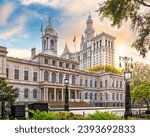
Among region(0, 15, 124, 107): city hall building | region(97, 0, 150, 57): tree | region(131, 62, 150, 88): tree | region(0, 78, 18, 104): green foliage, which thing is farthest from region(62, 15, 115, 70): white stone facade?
region(131, 62, 150, 88): tree

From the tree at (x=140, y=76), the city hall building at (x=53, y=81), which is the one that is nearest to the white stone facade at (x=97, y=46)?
the city hall building at (x=53, y=81)

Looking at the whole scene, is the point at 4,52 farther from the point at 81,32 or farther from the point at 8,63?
the point at 81,32

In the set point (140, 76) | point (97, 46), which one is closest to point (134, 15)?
point (97, 46)

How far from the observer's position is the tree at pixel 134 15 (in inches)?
409

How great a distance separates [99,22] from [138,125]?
20.2 ft

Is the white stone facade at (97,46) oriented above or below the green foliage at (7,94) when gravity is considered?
above

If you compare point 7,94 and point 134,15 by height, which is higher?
point 134,15

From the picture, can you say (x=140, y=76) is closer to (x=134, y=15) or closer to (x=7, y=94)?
(x=7, y=94)

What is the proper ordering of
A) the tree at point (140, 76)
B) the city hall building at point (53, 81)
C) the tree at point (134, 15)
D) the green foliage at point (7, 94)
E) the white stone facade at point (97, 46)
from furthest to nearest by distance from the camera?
the city hall building at point (53, 81)
the tree at point (140, 76)
the green foliage at point (7, 94)
the white stone facade at point (97, 46)
the tree at point (134, 15)

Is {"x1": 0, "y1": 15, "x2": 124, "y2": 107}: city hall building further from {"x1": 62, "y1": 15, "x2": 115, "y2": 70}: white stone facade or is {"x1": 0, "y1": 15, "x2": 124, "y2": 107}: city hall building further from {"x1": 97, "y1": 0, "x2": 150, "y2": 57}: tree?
{"x1": 97, "y1": 0, "x2": 150, "y2": 57}: tree

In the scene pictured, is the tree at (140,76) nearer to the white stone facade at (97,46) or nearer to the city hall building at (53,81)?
the city hall building at (53,81)

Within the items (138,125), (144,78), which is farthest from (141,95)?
(138,125)

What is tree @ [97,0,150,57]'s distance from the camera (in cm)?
1040

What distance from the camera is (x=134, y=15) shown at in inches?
431
